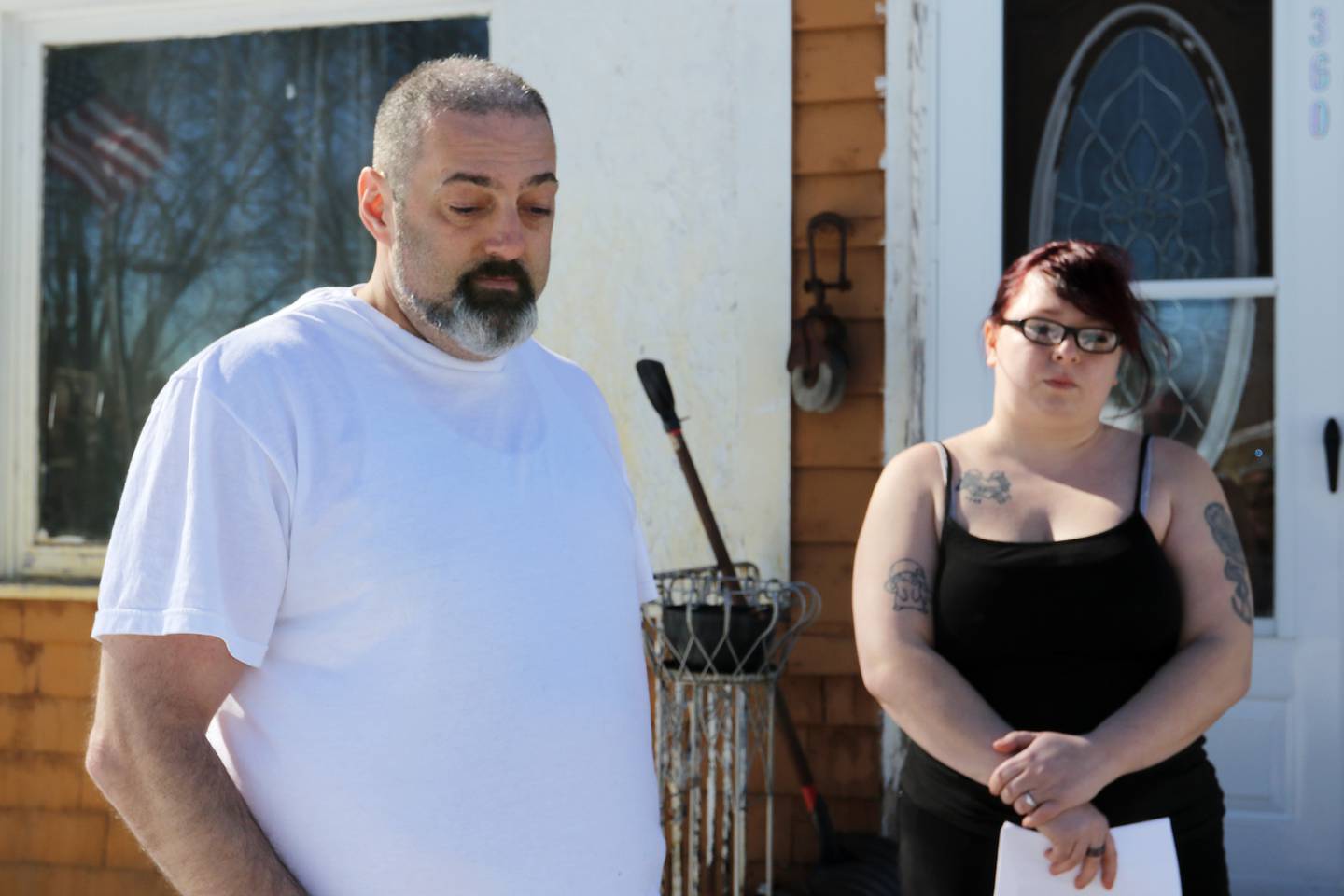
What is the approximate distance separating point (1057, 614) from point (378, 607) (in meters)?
1.07

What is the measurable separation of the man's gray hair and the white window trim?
237 cm

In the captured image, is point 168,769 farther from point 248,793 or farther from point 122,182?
point 122,182

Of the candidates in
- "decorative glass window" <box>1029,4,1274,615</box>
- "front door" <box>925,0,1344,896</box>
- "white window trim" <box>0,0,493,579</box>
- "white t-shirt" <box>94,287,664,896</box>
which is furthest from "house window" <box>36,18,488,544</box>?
"white t-shirt" <box>94,287,664,896</box>

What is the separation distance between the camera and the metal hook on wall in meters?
2.93

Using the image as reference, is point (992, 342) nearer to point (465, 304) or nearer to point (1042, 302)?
point (1042, 302)

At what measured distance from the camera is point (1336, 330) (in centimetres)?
280

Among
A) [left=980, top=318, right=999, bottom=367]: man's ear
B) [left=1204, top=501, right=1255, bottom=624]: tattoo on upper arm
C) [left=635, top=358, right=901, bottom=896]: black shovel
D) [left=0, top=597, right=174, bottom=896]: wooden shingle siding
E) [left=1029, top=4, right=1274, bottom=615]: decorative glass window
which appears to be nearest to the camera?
[left=1204, top=501, right=1255, bottom=624]: tattoo on upper arm

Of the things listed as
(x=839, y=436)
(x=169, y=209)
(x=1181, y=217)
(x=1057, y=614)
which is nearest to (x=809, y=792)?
(x=839, y=436)

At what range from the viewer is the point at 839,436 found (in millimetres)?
3021

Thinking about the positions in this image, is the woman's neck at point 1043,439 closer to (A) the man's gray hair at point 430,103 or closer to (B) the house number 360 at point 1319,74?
(A) the man's gray hair at point 430,103

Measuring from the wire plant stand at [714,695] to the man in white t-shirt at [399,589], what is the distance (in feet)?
3.50

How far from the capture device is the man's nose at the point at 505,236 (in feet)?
4.67

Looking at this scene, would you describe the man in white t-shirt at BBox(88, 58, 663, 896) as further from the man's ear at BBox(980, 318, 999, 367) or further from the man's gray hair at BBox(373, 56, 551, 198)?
the man's ear at BBox(980, 318, 999, 367)

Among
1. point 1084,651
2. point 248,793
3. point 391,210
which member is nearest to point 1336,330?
point 1084,651
